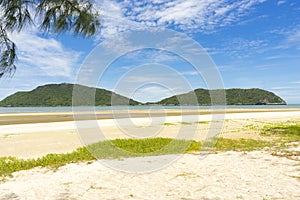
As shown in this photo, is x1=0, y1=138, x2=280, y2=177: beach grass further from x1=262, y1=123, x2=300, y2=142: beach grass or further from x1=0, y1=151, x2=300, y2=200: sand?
x1=262, y1=123, x2=300, y2=142: beach grass

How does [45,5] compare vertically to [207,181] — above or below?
above

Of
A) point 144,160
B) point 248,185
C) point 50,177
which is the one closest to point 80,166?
point 50,177

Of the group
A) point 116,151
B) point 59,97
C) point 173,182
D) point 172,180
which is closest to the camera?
point 173,182

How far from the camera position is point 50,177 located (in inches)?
323

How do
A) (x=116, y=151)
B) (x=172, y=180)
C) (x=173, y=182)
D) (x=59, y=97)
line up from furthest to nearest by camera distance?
(x=59, y=97) < (x=116, y=151) < (x=172, y=180) < (x=173, y=182)

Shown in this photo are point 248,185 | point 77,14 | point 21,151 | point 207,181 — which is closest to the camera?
point 77,14

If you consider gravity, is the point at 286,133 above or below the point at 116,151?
above

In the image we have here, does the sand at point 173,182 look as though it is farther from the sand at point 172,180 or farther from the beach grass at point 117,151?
the beach grass at point 117,151

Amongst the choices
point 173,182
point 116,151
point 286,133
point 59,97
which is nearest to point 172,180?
point 173,182

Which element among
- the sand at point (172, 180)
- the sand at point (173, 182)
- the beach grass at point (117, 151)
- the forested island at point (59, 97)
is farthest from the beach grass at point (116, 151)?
the forested island at point (59, 97)

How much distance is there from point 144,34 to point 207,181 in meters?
4.64

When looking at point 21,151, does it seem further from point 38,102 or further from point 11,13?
point 38,102

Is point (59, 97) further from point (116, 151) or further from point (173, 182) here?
point (173, 182)

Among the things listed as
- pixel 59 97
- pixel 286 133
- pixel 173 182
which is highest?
pixel 59 97
